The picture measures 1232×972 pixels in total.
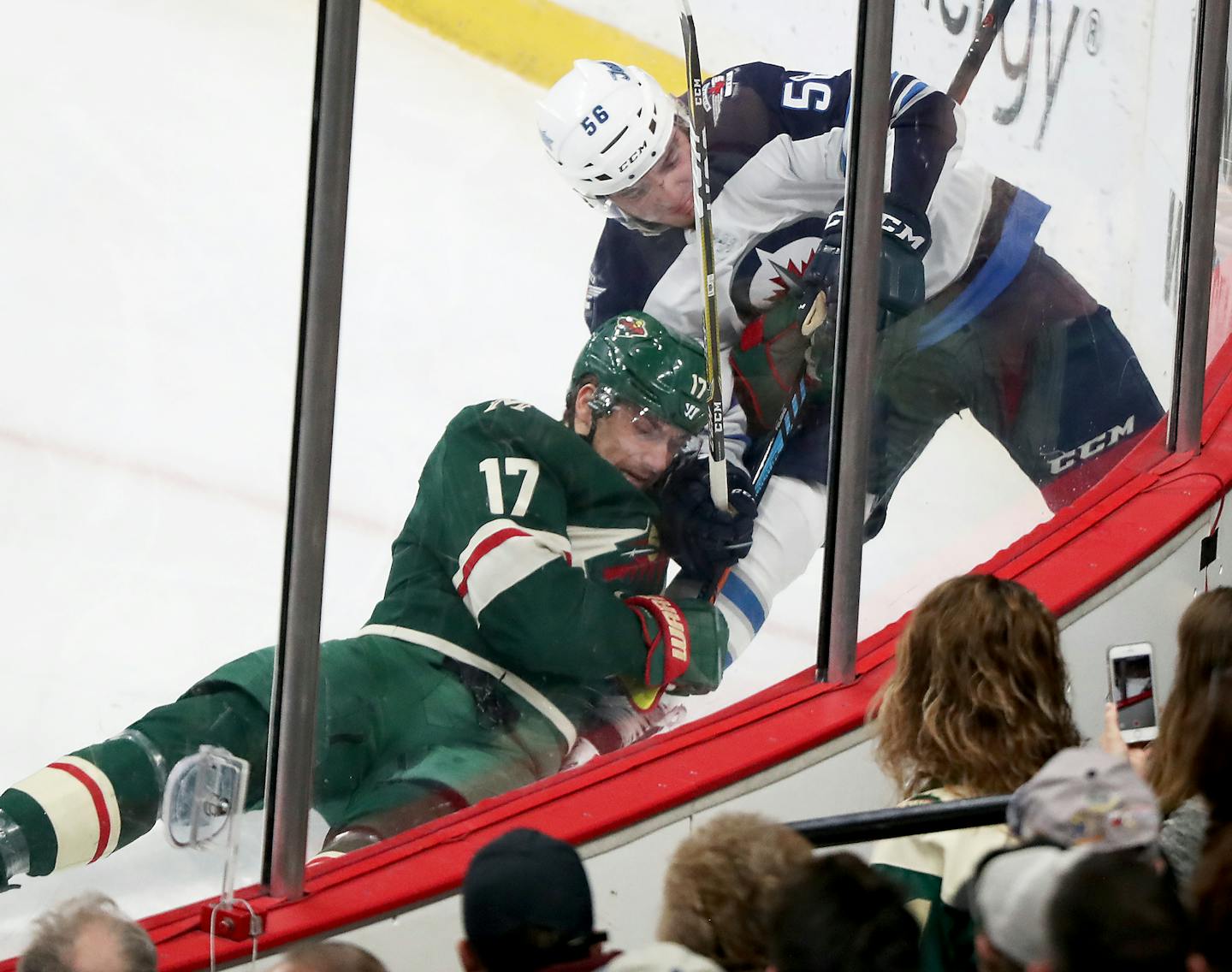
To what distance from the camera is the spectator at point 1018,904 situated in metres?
0.95

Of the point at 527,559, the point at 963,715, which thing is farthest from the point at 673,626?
the point at 963,715

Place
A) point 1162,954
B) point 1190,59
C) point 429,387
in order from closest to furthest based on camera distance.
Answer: point 1162,954 → point 429,387 → point 1190,59

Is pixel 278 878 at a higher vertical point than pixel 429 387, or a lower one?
lower

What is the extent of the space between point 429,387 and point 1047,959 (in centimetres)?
138

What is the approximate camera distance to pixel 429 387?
7.06 feet

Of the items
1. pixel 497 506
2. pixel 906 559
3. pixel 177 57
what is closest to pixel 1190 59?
pixel 906 559

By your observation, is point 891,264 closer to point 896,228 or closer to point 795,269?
point 896,228

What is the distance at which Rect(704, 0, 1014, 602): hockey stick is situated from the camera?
8.51 feet

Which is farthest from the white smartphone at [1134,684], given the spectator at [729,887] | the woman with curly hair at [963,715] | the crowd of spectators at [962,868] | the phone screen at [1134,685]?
the spectator at [729,887]

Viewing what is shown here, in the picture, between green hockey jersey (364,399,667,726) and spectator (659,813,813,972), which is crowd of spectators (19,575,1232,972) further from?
green hockey jersey (364,399,667,726)

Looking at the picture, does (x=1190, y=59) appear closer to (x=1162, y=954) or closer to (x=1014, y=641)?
(x=1014, y=641)

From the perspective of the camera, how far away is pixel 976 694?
149cm

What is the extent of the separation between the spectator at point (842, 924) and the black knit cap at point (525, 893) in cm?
15

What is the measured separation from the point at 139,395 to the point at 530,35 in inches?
28.5
